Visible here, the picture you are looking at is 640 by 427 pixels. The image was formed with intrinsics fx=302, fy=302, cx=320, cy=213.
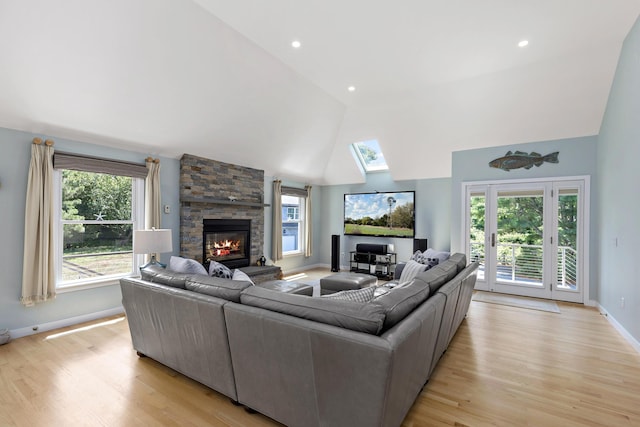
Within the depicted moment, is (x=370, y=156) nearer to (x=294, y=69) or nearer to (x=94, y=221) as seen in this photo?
(x=294, y=69)

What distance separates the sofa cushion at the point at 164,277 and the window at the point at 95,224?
1775 mm

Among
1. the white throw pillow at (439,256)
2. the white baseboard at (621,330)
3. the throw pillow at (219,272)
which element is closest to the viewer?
the throw pillow at (219,272)

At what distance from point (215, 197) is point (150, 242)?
207 cm

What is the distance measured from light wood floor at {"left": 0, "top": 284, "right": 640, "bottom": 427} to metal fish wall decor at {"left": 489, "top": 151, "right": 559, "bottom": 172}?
111 inches

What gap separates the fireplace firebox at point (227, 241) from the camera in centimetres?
545

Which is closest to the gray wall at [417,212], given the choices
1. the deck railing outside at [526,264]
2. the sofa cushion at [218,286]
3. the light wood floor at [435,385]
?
the deck railing outside at [526,264]

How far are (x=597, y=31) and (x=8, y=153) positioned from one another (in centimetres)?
672

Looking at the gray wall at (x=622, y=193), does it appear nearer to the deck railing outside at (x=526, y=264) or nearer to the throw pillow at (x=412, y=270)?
the deck railing outside at (x=526, y=264)

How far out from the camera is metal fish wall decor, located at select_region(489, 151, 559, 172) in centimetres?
507

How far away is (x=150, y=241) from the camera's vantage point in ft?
11.5

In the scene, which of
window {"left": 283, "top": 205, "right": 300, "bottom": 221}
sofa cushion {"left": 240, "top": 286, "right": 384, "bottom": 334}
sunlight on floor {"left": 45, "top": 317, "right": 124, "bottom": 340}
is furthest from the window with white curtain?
window {"left": 283, "top": 205, "right": 300, "bottom": 221}

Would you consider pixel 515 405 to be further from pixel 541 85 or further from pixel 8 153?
pixel 8 153

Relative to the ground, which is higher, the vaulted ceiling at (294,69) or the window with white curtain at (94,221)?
the vaulted ceiling at (294,69)

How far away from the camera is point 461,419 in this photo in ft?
6.64
